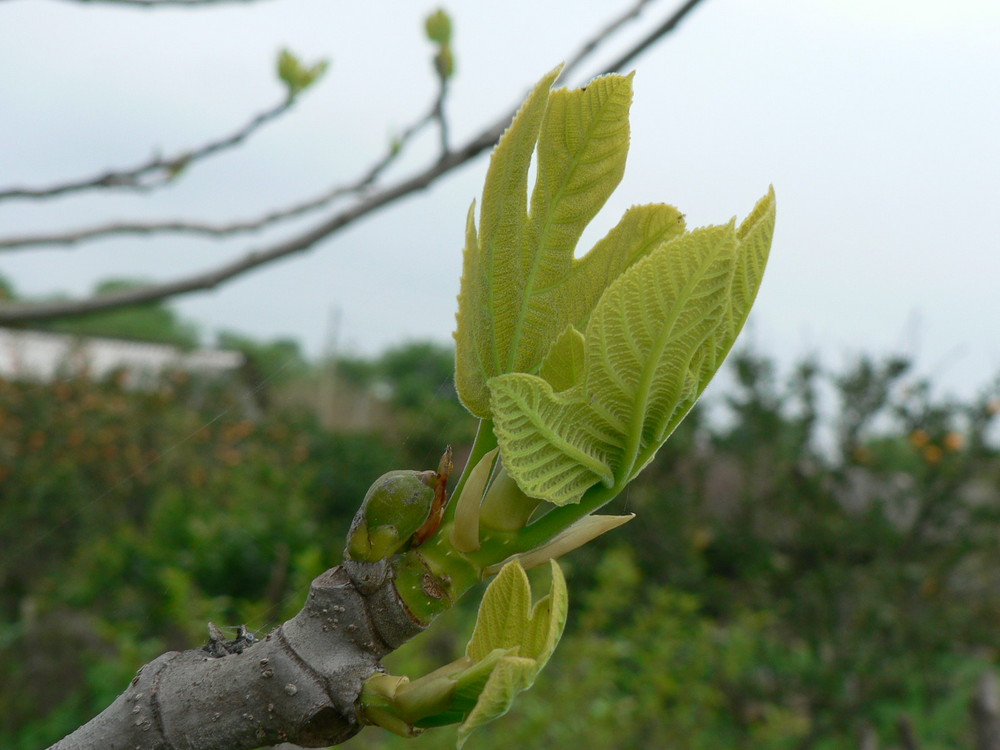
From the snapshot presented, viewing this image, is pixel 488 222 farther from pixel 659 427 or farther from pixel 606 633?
pixel 606 633

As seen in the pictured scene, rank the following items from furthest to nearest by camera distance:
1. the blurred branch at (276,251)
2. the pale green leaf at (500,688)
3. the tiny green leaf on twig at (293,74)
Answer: the tiny green leaf on twig at (293,74) < the blurred branch at (276,251) < the pale green leaf at (500,688)

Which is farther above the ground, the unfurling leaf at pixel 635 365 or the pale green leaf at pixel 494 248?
the pale green leaf at pixel 494 248

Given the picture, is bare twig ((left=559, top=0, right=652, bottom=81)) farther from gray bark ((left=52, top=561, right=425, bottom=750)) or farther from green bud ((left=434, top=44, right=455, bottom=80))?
gray bark ((left=52, top=561, right=425, bottom=750))

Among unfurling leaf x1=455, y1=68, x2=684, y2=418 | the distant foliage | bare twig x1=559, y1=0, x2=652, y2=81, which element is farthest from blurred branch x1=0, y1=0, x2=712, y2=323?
the distant foliage

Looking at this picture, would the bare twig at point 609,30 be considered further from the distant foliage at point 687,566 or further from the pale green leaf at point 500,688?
the distant foliage at point 687,566

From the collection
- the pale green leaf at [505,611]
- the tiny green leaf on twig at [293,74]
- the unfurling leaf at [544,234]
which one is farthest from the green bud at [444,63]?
the pale green leaf at [505,611]

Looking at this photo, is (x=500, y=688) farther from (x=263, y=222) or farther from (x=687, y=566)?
(x=687, y=566)
